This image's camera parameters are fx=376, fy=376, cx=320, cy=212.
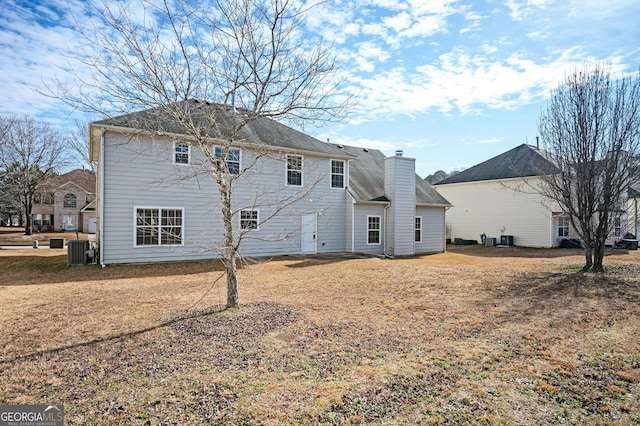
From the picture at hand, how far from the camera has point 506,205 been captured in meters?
25.3

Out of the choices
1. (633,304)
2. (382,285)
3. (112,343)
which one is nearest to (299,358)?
(112,343)

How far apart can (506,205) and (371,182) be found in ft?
36.0

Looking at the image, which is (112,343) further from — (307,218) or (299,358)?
(307,218)

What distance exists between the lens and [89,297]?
837 cm

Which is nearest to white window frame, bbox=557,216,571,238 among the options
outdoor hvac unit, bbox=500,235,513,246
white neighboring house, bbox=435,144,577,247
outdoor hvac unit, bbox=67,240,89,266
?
white neighboring house, bbox=435,144,577,247

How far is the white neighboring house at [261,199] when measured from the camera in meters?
13.2

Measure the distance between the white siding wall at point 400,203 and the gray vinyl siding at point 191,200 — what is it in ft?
7.95

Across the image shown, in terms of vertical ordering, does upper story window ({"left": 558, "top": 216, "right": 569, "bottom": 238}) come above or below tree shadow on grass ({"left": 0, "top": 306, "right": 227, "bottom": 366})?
above

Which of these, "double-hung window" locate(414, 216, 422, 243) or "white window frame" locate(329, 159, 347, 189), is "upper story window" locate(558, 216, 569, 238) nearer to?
"double-hung window" locate(414, 216, 422, 243)

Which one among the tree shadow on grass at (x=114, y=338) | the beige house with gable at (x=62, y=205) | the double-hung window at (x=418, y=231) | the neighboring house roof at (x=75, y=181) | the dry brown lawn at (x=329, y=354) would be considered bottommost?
the dry brown lawn at (x=329, y=354)

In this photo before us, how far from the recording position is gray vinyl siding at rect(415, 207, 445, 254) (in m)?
20.9

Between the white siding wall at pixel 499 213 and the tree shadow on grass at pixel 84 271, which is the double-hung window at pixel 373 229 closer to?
the tree shadow on grass at pixel 84 271

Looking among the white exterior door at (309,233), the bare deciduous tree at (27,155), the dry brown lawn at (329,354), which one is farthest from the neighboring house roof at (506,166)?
the bare deciduous tree at (27,155)

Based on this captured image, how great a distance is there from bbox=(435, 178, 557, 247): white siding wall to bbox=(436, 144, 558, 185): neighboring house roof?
477 millimetres
